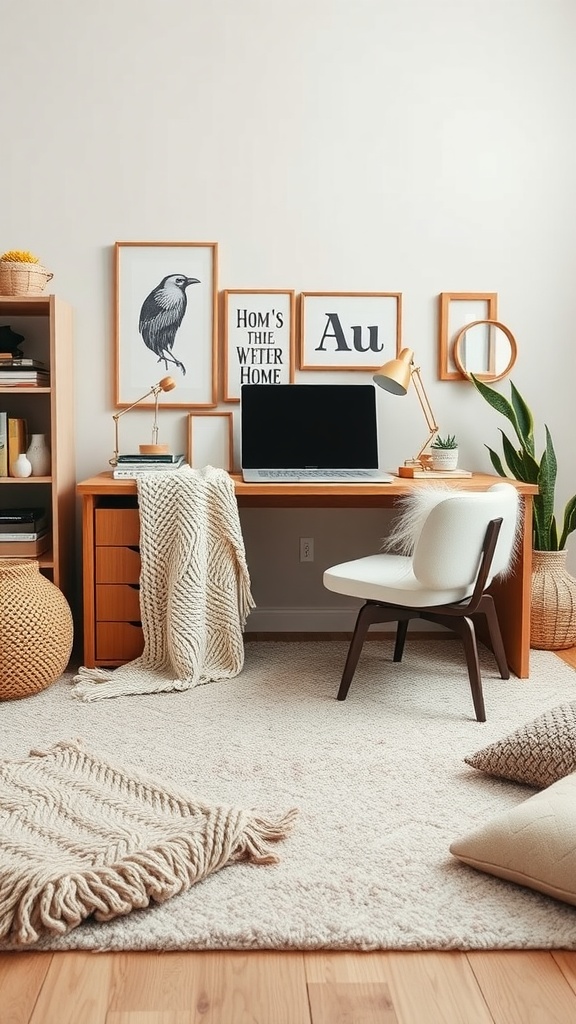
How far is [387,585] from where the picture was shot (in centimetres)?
259

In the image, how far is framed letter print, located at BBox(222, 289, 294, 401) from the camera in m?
3.40

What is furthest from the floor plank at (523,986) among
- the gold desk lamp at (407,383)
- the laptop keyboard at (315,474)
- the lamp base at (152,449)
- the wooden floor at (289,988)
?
the lamp base at (152,449)

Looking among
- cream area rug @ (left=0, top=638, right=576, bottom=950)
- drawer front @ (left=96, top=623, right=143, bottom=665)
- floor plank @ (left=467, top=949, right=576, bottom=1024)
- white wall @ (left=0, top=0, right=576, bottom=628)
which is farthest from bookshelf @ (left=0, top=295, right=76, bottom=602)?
floor plank @ (left=467, top=949, right=576, bottom=1024)

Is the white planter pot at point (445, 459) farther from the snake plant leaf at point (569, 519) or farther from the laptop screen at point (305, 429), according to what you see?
the snake plant leaf at point (569, 519)

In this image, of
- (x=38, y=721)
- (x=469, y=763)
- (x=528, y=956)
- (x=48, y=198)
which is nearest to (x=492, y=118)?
(x=48, y=198)

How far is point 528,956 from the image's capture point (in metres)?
1.45

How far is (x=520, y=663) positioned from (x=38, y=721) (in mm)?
1490

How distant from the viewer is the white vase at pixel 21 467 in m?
3.09

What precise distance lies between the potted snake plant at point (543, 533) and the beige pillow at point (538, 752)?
3.98 ft

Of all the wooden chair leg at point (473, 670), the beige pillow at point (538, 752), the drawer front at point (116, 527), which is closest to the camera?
the beige pillow at point (538, 752)

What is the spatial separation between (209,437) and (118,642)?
2.77 feet

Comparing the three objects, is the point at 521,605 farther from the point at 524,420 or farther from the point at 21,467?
the point at 21,467

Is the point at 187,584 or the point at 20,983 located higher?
the point at 187,584

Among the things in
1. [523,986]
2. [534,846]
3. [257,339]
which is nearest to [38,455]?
[257,339]
